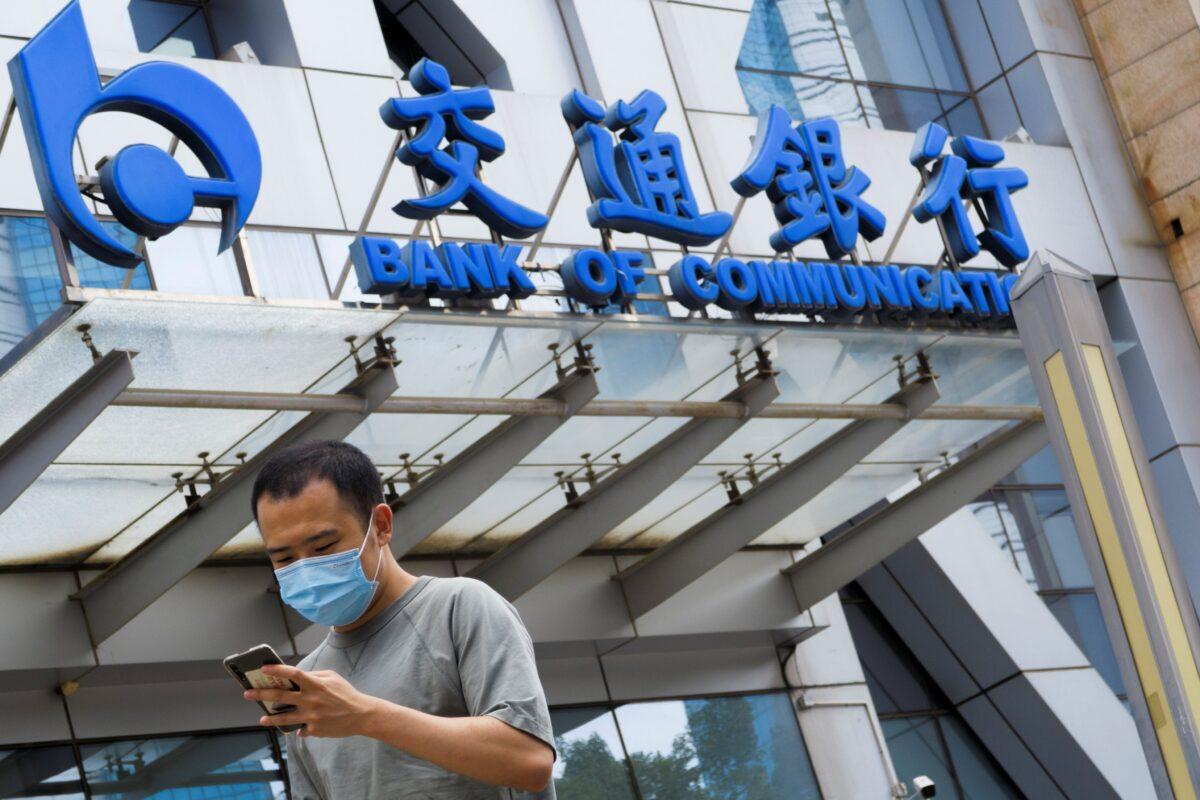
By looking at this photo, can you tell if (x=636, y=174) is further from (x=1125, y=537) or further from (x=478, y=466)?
(x=1125, y=537)

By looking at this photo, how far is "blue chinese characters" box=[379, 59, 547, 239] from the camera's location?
574 inches

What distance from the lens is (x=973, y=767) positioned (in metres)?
23.2

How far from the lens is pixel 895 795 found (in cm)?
2009

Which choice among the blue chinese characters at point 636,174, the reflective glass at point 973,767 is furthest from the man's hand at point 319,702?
the reflective glass at point 973,767

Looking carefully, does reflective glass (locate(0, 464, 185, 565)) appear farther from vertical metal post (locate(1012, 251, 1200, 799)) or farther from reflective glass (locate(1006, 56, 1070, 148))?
reflective glass (locate(1006, 56, 1070, 148))

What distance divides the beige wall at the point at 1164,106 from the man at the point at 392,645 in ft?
72.3

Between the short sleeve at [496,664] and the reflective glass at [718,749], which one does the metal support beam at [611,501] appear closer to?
the reflective glass at [718,749]

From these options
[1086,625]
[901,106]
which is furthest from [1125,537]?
[901,106]

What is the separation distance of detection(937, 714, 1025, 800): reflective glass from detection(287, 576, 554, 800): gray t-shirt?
775 inches

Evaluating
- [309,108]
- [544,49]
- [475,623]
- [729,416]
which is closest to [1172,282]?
[544,49]

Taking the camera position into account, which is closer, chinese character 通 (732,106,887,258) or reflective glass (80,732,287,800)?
reflective glass (80,732,287,800)

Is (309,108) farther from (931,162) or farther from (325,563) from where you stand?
(325,563)

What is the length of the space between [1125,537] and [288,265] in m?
6.91

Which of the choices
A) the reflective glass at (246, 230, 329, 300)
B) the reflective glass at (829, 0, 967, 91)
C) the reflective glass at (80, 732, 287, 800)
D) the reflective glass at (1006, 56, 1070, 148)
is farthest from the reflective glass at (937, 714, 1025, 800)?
the reflective glass at (246, 230, 329, 300)
